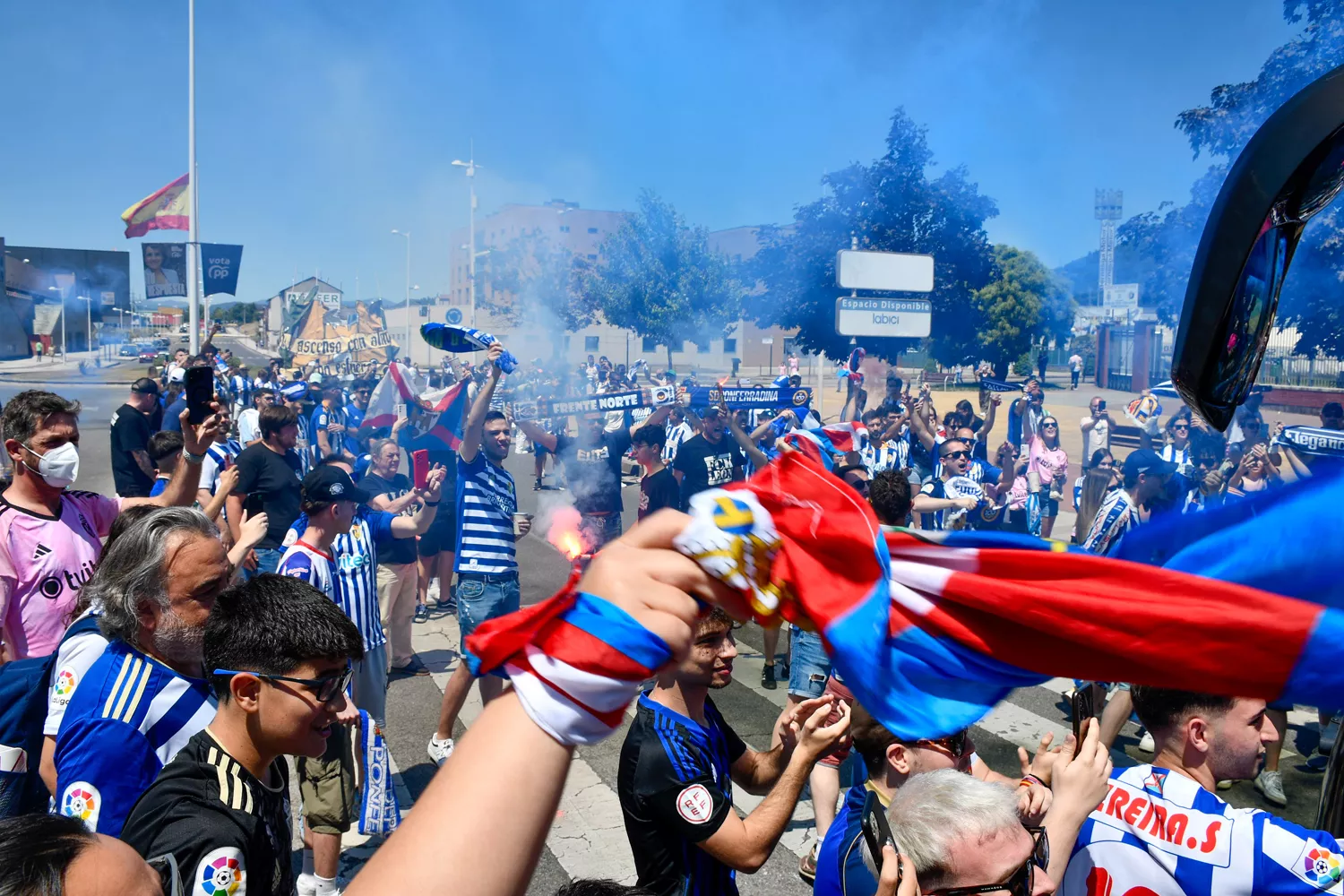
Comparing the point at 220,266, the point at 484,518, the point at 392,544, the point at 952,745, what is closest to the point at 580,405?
the point at 392,544

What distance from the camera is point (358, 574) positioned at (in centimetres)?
532

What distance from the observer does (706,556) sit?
0.98 metres

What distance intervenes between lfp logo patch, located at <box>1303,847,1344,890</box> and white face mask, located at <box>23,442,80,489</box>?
189 inches

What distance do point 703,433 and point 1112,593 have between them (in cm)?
887

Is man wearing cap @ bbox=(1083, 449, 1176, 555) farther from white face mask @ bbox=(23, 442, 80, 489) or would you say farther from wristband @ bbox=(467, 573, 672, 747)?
white face mask @ bbox=(23, 442, 80, 489)

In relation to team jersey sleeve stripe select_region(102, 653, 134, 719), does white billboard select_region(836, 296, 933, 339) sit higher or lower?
higher

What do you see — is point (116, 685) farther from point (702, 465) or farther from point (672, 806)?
point (702, 465)

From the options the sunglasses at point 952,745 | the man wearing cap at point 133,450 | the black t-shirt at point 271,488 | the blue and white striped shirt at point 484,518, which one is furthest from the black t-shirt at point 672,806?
the man wearing cap at point 133,450

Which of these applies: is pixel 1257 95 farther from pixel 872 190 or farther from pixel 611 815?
pixel 872 190

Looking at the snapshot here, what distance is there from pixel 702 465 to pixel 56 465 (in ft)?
19.8

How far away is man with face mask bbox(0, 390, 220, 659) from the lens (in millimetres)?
4008

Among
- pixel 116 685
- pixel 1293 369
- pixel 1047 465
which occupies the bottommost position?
pixel 116 685

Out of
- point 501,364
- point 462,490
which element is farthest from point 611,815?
point 501,364

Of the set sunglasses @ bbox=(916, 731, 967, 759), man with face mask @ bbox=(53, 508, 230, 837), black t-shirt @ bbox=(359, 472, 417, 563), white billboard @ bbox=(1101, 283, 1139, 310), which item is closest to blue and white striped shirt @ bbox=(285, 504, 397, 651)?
black t-shirt @ bbox=(359, 472, 417, 563)
